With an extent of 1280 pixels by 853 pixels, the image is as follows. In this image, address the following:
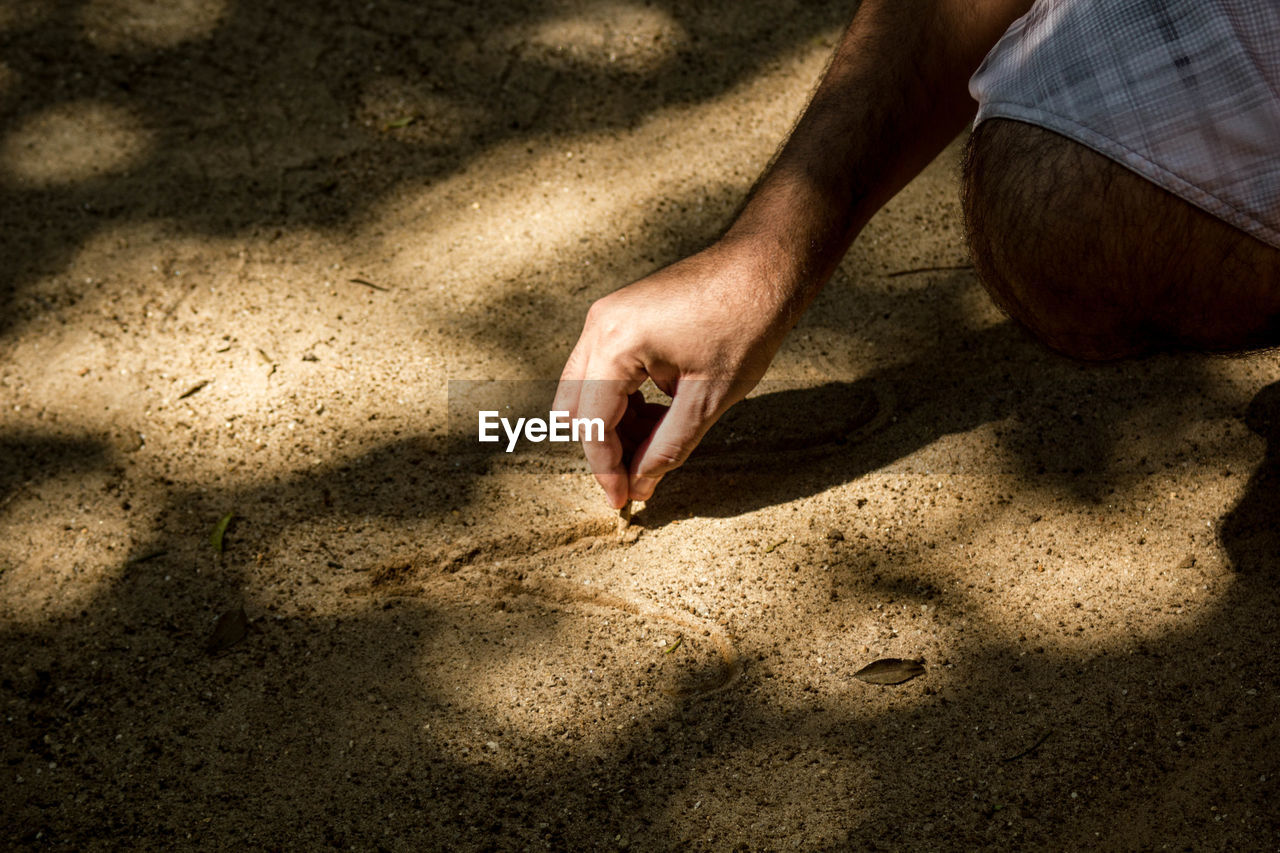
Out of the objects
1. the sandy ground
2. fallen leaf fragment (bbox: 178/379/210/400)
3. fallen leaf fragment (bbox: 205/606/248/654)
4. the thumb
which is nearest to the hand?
the thumb

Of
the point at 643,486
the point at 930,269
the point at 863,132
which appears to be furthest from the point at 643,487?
the point at 930,269

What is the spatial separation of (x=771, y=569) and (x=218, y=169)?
139cm

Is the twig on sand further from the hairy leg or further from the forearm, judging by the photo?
the hairy leg

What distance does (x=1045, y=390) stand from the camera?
6.01 ft

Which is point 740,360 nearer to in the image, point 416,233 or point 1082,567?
point 1082,567

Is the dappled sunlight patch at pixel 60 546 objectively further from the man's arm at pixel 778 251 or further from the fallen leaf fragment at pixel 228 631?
the man's arm at pixel 778 251

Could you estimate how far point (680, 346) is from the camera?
58.1 inches

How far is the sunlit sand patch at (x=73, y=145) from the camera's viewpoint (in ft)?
7.37

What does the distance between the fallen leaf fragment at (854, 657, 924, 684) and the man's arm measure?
375 mm

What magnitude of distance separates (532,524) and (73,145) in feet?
4.42

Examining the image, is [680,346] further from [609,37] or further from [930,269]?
[609,37]

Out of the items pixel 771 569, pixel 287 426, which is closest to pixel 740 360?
pixel 771 569

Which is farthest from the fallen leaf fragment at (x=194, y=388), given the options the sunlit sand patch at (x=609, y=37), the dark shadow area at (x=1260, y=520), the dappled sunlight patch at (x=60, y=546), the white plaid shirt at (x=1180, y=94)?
the dark shadow area at (x=1260, y=520)

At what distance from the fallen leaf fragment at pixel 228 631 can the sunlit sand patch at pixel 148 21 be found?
1.49m
